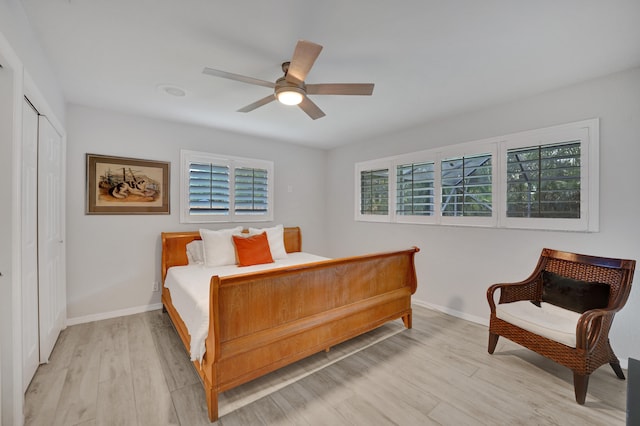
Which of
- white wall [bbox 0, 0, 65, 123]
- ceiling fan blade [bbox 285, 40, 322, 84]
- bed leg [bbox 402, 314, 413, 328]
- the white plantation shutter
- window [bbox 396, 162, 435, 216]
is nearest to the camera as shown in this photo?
Answer: white wall [bbox 0, 0, 65, 123]

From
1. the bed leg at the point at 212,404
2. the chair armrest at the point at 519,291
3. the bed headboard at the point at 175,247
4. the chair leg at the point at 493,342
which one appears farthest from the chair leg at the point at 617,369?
the bed headboard at the point at 175,247

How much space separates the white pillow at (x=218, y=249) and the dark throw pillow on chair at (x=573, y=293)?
3.28 metres

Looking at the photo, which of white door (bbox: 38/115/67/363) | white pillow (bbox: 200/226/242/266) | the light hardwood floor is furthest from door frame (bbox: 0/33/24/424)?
white pillow (bbox: 200/226/242/266)

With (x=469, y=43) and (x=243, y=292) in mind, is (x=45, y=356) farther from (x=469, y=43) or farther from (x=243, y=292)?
(x=469, y=43)

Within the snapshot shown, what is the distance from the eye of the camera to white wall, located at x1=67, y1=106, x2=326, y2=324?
314 cm

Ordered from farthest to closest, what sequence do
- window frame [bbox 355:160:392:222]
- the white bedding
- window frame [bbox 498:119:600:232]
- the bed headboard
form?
window frame [bbox 355:160:392:222], the bed headboard, window frame [bbox 498:119:600:232], the white bedding

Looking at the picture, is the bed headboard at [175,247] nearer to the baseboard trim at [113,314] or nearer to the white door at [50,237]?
the baseboard trim at [113,314]

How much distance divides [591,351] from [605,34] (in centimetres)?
220

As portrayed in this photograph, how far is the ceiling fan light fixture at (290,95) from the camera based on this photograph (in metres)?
2.11

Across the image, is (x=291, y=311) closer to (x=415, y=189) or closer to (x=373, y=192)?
(x=415, y=189)

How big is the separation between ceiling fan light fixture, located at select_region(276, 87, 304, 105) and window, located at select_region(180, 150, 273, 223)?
86.6 inches

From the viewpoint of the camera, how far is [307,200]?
16.9ft

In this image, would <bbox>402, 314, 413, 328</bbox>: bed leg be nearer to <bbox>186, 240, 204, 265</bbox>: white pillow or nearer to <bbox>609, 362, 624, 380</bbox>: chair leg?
<bbox>609, 362, 624, 380</bbox>: chair leg

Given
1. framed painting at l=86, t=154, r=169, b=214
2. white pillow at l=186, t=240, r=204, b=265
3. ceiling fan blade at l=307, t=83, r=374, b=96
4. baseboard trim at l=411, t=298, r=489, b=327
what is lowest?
baseboard trim at l=411, t=298, r=489, b=327
